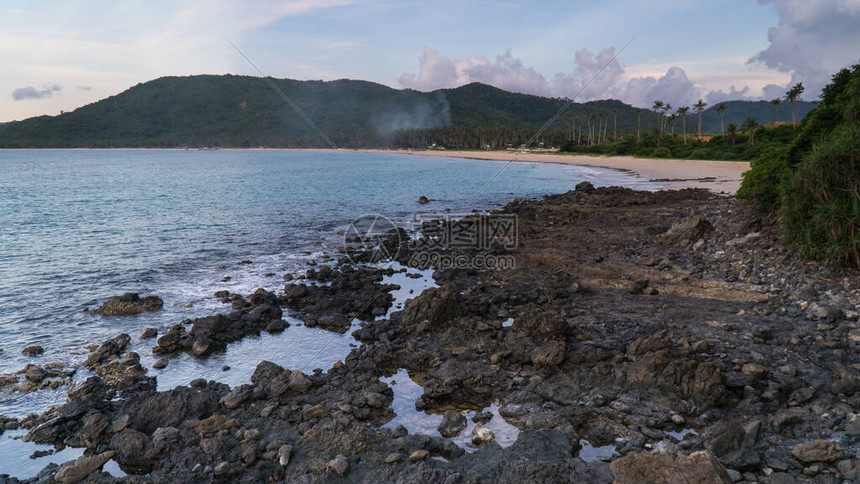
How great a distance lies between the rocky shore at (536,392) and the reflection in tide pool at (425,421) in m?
0.13

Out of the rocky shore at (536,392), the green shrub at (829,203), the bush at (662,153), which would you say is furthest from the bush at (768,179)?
the bush at (662,153)

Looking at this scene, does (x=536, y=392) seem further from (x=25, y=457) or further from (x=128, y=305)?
(x=128, y=305)

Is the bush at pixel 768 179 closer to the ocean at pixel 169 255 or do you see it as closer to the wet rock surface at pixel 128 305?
the ocean at pixel 169 255

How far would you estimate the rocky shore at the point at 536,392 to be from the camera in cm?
664

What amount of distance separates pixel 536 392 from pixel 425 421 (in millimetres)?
2109

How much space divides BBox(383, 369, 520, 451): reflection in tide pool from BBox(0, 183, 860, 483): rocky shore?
0.43 ft

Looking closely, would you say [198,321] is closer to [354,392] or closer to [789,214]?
[354,392]

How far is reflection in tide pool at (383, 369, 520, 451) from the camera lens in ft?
25.1

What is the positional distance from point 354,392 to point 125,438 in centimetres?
372

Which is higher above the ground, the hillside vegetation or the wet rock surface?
the hillside vegetation

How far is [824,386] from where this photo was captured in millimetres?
7969

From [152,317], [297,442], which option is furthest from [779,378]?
[152,317]

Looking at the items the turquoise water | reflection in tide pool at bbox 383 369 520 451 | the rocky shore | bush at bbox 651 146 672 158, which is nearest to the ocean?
the turquoise water

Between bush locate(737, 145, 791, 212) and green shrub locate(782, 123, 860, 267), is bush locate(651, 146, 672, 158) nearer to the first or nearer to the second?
bush locate(737, 145, 791, 212)
